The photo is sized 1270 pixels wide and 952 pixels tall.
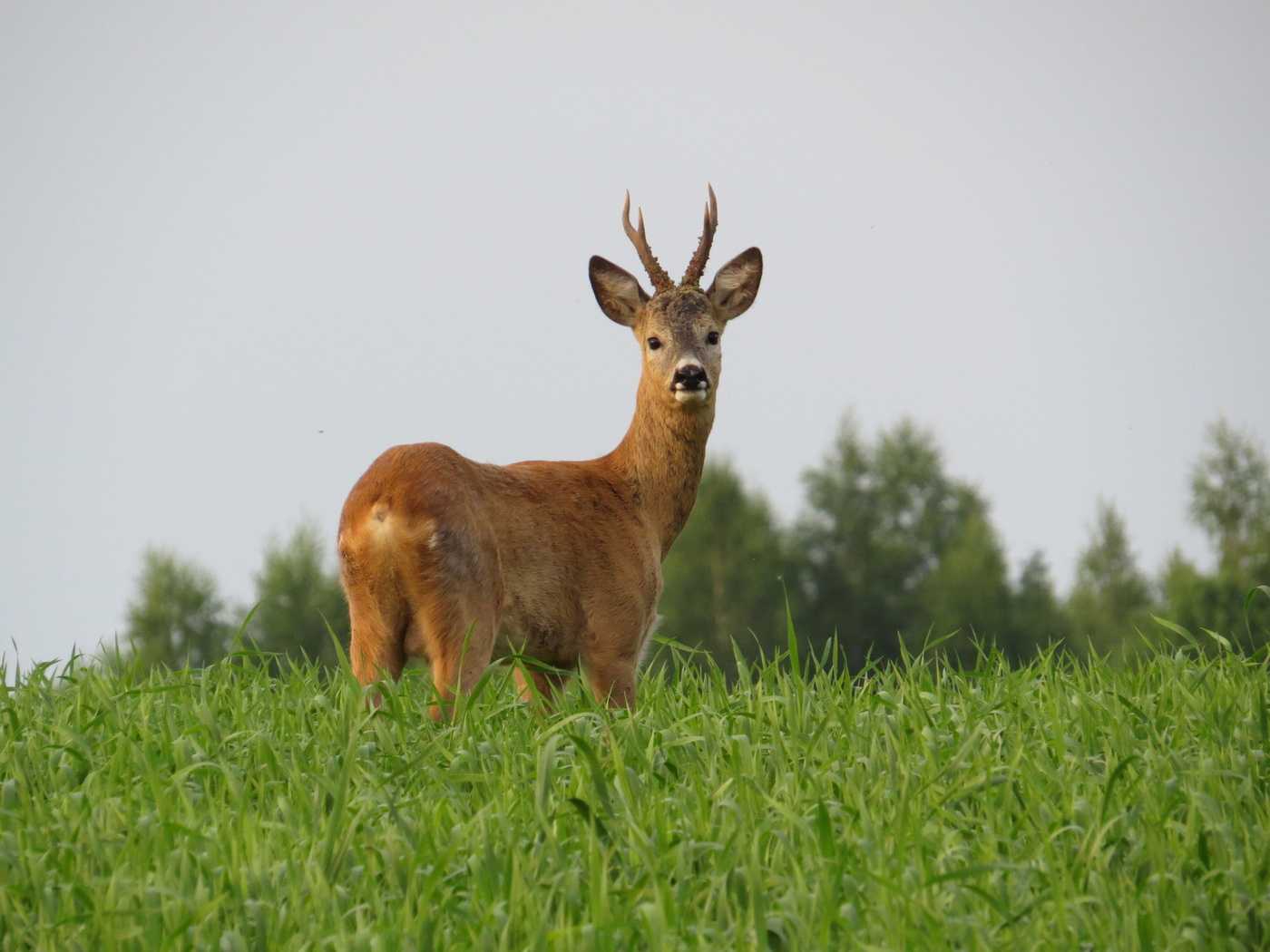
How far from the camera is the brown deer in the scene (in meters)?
5.97

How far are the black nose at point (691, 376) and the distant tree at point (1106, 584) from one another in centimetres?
3317

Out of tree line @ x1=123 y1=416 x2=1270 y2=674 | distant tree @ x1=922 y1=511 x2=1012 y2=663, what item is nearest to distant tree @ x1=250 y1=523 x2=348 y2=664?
tree line @ x1=123 y1=416 x2=1270 y2=674

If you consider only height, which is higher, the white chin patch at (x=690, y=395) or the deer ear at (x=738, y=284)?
the deer ear at (x=738, y=284)

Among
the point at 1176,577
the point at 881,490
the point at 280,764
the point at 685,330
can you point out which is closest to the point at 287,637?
the point at 881,490

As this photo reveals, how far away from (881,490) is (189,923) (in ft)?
126

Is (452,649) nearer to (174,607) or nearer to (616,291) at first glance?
(616,291)

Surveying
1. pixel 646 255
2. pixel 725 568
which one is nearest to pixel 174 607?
pixel 725 568

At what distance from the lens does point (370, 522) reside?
6000mm

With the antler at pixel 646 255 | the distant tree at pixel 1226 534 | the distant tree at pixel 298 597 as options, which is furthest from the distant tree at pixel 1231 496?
the antler at pixel 646 255

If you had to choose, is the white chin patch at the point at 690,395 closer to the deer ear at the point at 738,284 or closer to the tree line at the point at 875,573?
the deer ear at the point at 738,284

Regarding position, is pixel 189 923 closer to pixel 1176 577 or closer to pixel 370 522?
pixel 370 522

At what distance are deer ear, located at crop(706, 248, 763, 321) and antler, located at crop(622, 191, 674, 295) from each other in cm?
23

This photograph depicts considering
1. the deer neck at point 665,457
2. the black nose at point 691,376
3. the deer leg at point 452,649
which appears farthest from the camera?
the deer neck at point 665,457

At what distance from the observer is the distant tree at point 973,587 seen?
3675 cm
